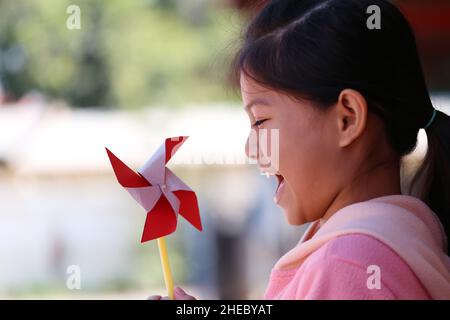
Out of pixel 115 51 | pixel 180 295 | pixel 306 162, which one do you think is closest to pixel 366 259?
pixel 306 162

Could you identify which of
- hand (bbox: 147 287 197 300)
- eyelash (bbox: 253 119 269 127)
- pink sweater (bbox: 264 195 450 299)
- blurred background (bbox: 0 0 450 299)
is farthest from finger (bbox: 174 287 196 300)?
blurred background (bbox: 0 0 450 299)

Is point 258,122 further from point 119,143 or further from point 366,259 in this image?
point 119,143

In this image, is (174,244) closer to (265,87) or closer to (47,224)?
(47,224)

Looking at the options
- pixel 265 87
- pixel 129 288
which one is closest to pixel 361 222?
pixel 265 87

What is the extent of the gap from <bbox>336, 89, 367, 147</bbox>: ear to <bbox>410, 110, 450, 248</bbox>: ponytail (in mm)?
148

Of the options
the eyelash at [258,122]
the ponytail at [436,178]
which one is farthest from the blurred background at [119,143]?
the eyelash at [258,122]

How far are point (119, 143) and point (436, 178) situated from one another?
4.47 metres

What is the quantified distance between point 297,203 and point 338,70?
0.56 feet

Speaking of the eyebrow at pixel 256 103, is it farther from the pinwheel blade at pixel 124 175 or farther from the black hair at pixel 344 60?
the pinwheel blade at pixel 124 175

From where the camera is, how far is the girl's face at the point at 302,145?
1.08 m

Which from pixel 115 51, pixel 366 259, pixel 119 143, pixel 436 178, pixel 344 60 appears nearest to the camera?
pixel 366 259

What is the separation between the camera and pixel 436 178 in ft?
4.00

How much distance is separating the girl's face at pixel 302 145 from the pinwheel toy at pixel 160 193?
122mm

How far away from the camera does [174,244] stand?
511 centimetres
